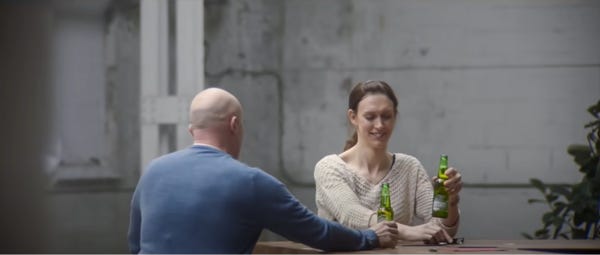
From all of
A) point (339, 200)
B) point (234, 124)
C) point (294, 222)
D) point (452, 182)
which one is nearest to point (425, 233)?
point (452, 182)

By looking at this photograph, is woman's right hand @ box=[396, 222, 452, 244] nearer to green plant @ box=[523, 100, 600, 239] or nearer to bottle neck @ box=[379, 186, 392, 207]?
bottle neck @ box=[379, 186, 392, 207]

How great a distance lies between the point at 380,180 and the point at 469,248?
0.61 metres

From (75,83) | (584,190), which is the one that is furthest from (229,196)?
(75,83)

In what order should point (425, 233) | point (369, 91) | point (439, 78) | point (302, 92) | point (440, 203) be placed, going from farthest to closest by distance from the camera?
1. point (302, 92)
2. point (439, 78)
3. point (369, 91)
4. point (440, 203)
5. point (425, 233)

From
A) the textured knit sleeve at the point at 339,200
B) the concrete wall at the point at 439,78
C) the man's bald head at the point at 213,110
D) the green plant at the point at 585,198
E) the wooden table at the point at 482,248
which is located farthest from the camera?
the concrete wall at the point at 439,78

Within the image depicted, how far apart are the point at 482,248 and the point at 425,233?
265mm

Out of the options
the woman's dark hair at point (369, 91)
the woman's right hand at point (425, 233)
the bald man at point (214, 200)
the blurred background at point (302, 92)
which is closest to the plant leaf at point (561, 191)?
the blurred background at point (302, 92)

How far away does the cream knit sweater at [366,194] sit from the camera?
3.74 m

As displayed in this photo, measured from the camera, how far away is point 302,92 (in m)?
6.82

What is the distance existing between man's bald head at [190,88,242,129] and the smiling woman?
91cm

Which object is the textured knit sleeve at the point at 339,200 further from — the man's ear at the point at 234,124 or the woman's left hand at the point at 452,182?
the man's ear at the point at 234,124

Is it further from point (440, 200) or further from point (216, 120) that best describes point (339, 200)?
point (216, 120)

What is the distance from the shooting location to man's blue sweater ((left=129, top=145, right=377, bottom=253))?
2809mm

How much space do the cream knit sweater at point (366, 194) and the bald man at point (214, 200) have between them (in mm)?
714
